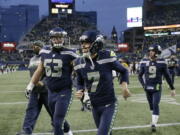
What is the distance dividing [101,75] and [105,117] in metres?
0.63

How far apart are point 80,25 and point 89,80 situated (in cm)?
8678

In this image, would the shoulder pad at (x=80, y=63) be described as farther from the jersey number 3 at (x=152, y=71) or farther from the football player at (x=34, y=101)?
the jersey number 3 at (x=152, y=71)

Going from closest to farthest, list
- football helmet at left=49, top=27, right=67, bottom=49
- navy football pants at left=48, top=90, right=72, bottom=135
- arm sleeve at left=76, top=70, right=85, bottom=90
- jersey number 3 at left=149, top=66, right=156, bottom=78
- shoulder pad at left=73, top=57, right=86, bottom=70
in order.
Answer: shoulder pad at left=73, top=57, right=86, bottom=70 < arm sleeve at left=76, top=70, right=85, bottom=90 < navy football pants at left=48, top=90, right=72, bottom=135 < football helmet at left=49, top=27, right=67, bottom=49 < jersey number 3 at left=149, top=66, right=156, bottom=78

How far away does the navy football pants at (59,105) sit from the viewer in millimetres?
7570

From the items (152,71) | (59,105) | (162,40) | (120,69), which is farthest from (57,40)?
(162,40)

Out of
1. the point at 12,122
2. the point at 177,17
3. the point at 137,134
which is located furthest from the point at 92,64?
the point at 177,17

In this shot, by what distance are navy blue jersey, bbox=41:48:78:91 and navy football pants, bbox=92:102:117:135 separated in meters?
1.41

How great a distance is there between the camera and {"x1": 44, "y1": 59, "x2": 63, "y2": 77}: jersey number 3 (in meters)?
7.80

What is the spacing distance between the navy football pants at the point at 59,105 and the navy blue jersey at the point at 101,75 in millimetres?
1207

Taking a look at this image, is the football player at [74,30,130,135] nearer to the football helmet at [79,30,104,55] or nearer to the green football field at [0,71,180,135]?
the football helmet at [79,30,104,55]

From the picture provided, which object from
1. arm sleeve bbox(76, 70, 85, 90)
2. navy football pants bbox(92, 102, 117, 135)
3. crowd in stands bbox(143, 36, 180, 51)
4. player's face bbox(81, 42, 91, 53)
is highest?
player's face bbox(81, 42, 91, 53)

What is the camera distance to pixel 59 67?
7793 millimetres

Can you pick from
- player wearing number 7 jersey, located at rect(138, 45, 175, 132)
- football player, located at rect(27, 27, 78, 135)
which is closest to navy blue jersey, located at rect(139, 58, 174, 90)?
player wearing number 7 jersey, located at rect(138, 45, 175, 132)

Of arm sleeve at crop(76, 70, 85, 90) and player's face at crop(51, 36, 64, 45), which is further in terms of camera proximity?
player's face at crop(51, 36, 64, 45)
